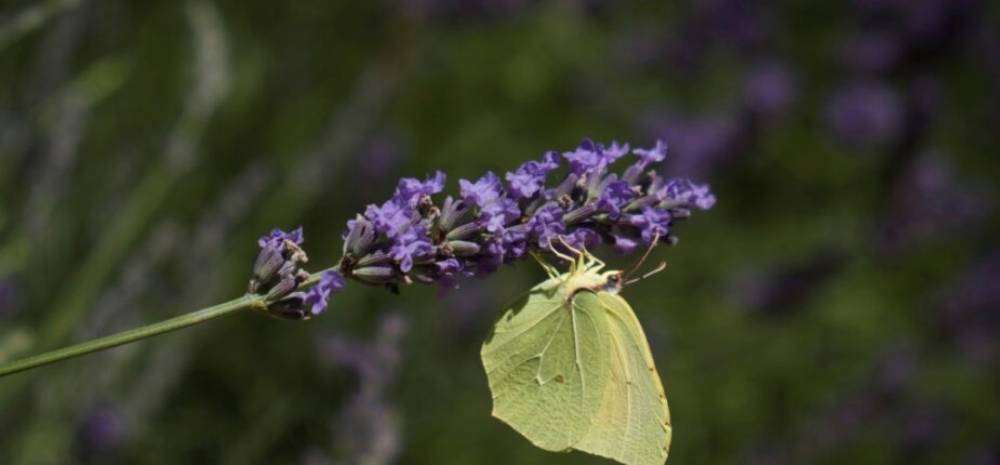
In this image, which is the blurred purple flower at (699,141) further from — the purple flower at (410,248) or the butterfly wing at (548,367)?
the purple flower at (410,248)

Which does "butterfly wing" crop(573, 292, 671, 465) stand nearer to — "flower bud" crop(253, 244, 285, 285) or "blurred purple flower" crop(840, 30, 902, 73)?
"flower bud" crop(253, 244, 285, 285)

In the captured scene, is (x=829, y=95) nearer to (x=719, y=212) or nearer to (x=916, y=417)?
(x=719, y=212)

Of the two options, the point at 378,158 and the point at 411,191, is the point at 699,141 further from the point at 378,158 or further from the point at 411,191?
the point at 411,191

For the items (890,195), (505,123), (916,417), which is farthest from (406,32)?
(916,417)

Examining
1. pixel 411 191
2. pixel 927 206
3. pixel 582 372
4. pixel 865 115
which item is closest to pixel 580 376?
pixel 582 372

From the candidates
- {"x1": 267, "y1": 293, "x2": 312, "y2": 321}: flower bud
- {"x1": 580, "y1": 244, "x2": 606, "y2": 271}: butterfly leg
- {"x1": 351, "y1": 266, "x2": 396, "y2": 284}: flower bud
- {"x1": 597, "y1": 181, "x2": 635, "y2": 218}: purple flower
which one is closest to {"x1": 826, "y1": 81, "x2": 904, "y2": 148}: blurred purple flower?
{"x1": 580, "y1": 244, "x2": 606, "y2": 271}: butterfly leg

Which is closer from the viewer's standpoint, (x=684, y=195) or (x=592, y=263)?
(x=684, y=195)
